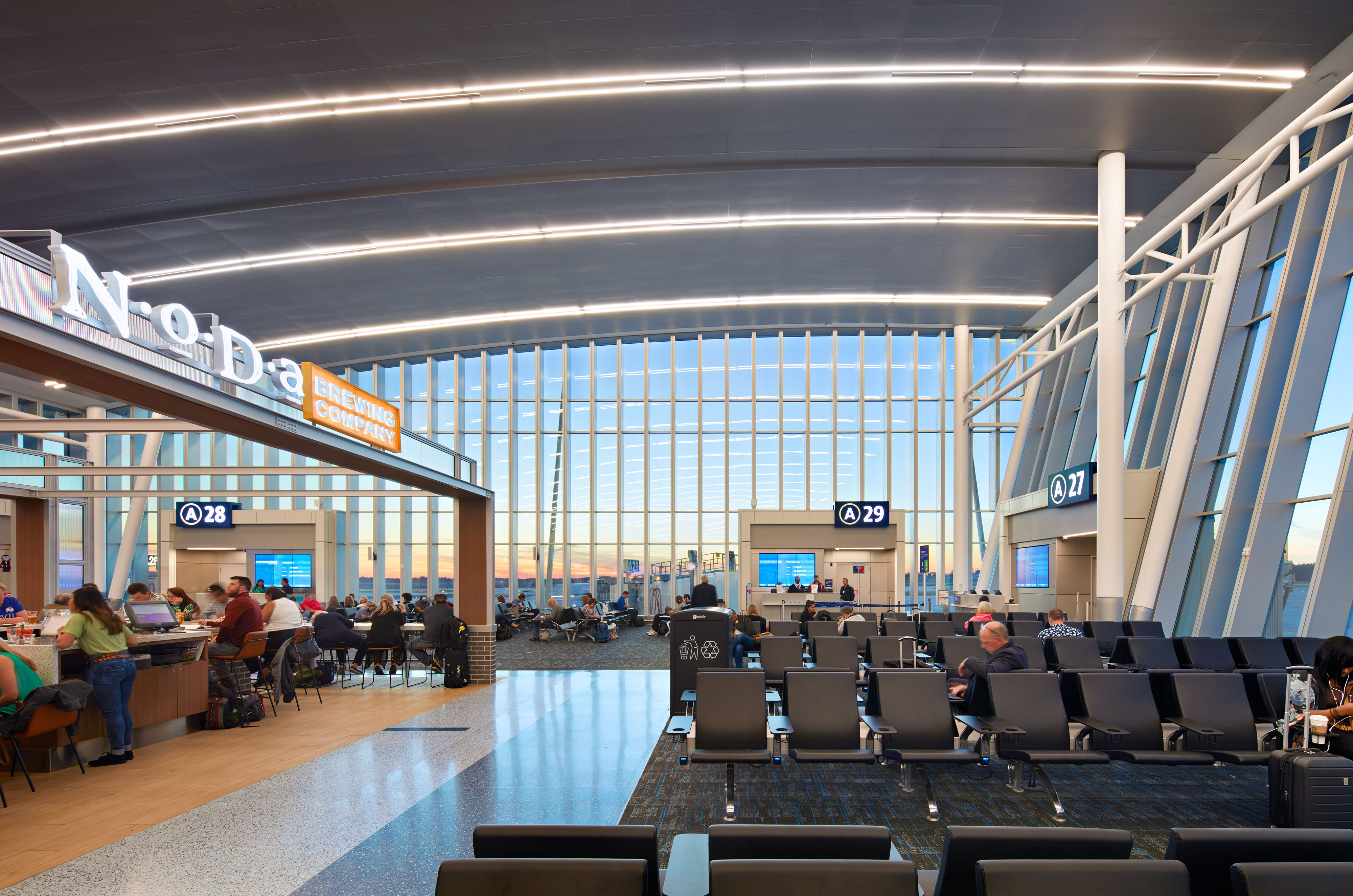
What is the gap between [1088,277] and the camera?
1898 centimetres

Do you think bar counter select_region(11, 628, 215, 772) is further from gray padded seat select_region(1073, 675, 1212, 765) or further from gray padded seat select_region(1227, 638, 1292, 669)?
gray padded seat select_region(1227, 638, 1292, 669)

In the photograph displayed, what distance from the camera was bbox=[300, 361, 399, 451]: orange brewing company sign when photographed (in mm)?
7543

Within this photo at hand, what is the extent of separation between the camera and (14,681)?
228 inches

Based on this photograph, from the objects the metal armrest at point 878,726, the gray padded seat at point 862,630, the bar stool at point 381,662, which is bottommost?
the bar stool at point 381,662

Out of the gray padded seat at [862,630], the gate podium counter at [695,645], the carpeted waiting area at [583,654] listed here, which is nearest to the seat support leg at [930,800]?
the gate podium counter at [695,645]

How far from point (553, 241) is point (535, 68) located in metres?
6.29

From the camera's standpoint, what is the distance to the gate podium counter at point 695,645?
26.3 feet

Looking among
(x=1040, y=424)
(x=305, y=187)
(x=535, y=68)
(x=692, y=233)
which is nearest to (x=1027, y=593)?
(x=1040, y=424)

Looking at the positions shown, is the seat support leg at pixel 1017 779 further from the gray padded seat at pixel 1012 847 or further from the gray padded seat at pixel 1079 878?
the gray padded seat at pixel 1079 878

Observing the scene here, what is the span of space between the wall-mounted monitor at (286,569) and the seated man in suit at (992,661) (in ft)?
65.3

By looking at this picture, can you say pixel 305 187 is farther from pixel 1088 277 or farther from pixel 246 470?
pixel 1088 277

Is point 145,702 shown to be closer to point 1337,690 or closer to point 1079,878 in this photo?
point 1079,878

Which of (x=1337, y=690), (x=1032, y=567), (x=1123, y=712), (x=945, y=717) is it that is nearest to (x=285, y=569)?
(x=1032, y=567)

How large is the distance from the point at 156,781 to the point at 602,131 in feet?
32.1
